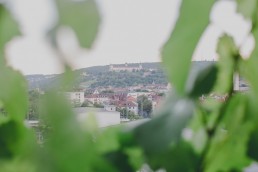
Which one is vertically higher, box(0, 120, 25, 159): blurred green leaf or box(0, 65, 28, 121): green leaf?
box(0, 65, 28, 121): green leaf

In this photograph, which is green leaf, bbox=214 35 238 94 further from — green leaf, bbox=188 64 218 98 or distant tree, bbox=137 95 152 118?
Answer: distant tree, bbox=137 95 152 118

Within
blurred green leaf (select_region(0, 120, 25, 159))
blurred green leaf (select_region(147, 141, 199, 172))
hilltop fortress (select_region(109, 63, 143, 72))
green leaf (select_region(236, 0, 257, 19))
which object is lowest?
blurred green leaf (select_region(147, 141, 199, 172))

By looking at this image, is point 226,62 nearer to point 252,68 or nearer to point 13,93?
point 252,68

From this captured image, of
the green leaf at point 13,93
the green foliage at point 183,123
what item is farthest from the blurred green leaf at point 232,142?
the green leaf at point 13,93

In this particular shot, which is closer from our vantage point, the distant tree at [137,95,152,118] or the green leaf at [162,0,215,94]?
the green leaf at [162,0,215,94]

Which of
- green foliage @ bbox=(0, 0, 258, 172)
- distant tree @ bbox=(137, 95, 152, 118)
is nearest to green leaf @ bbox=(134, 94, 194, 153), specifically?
green foliage @ bbox=(0, 0, 258, 172)

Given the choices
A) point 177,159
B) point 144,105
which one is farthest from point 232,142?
point 144,105

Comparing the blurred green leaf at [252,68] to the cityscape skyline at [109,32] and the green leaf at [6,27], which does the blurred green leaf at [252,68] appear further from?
the green leaf at [6,27]

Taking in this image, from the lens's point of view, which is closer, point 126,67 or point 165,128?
point 165,128

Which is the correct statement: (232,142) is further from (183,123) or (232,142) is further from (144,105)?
(144,105)
